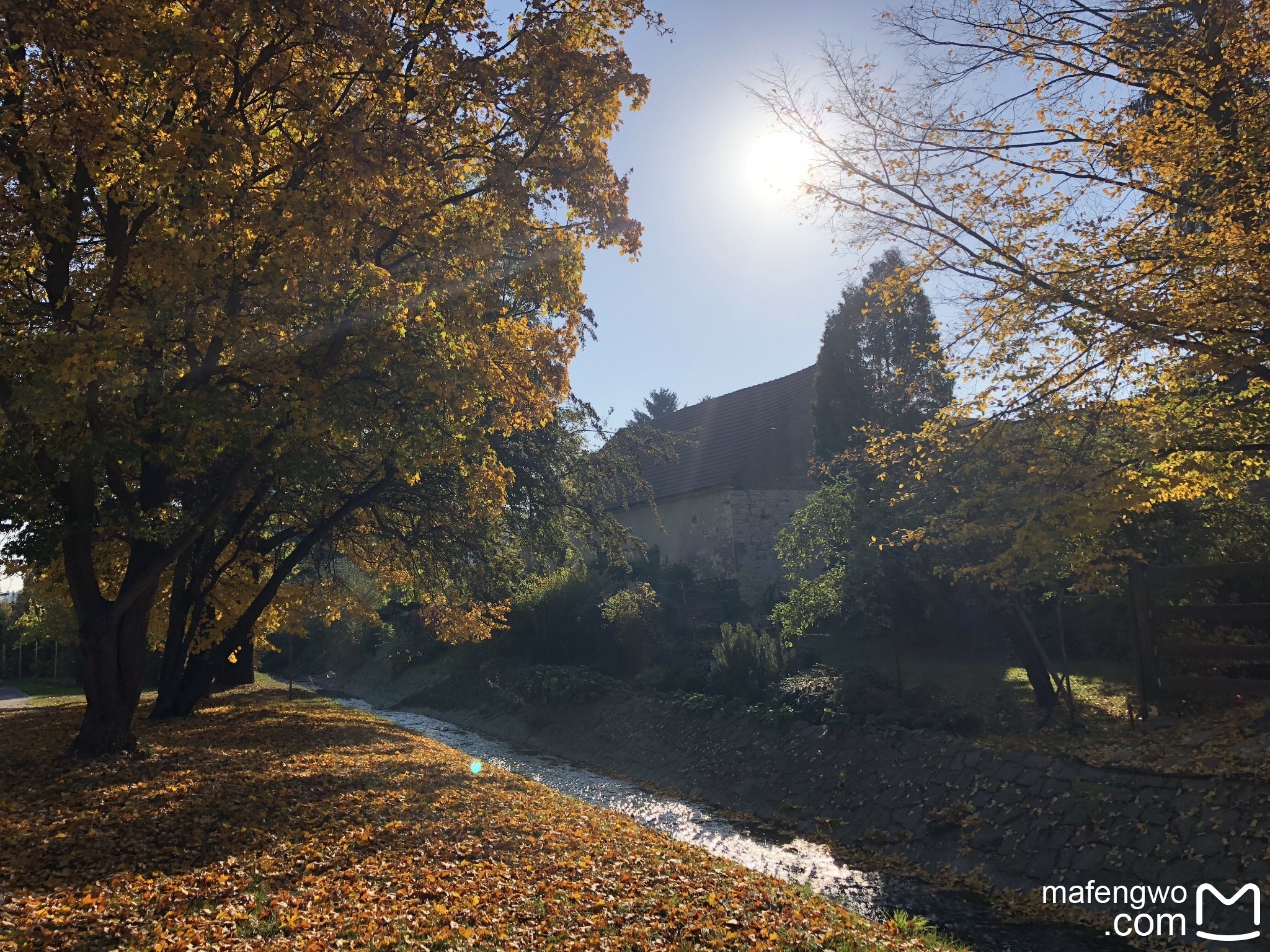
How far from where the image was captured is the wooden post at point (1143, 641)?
11000 mm

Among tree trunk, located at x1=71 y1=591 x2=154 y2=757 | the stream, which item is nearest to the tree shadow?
tree trunk, located at x1=71 y1=591 x2=154 y2=757

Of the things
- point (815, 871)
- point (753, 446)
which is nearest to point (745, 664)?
point (815, 871)

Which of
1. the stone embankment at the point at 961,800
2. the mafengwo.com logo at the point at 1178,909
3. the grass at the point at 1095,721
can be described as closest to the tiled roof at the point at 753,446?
the grass at the point at 1095,721

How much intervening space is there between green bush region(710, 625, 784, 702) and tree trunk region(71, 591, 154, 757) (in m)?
10.3

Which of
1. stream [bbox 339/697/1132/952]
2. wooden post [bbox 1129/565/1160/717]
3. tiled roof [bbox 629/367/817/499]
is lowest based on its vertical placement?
stream [bbox 339/697/1132/952]

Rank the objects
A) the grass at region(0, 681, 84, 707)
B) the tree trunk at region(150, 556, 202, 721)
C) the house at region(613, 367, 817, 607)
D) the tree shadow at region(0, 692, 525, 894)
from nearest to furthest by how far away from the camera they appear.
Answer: the tree shadow at region(0, 692, 525, 894), the tree trunk at region(150, 556, 202, 721), the grass at region(0, 681, 84, 707), the house at region(613, 367, 817, 607)

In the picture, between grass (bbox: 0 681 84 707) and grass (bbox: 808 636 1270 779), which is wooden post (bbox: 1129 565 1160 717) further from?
grass (bbox: 0 681 84 707)

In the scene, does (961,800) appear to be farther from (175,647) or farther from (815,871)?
(175,647)

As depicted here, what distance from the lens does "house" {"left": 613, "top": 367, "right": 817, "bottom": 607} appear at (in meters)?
26.3

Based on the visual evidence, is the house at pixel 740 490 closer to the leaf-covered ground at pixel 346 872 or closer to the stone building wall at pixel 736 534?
the stone building wall at pixel 736 534

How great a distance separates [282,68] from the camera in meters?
8.62

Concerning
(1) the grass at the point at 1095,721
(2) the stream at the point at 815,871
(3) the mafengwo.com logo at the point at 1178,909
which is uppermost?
(1) the grass at the point at 1095,721

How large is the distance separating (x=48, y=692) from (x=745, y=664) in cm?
2678

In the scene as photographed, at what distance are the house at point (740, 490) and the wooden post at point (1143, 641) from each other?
1404cm
